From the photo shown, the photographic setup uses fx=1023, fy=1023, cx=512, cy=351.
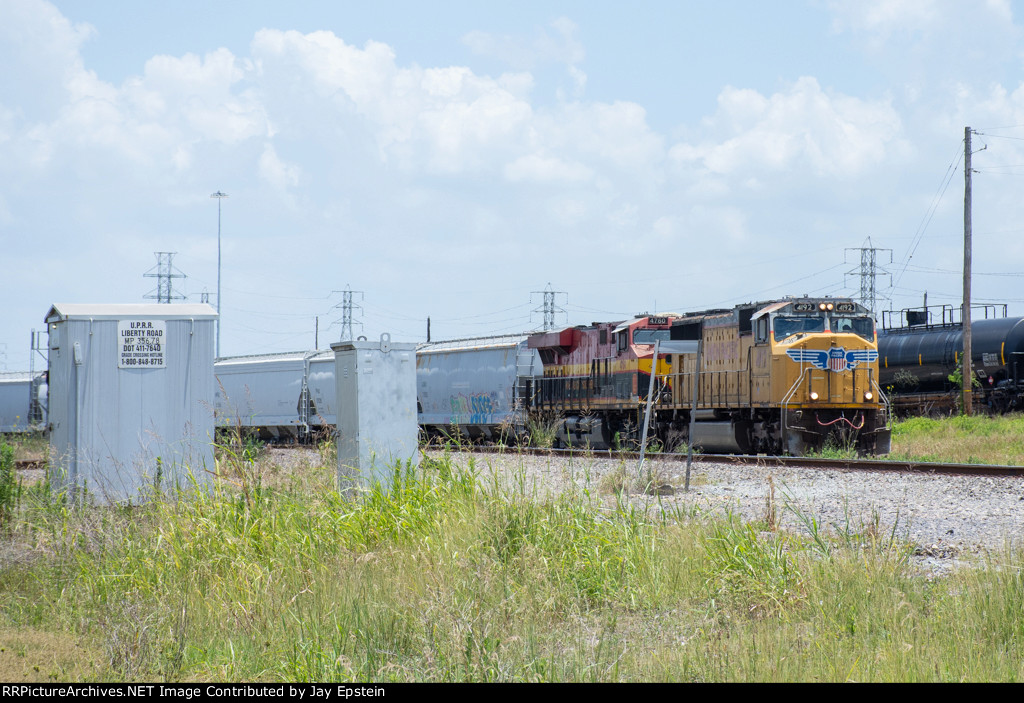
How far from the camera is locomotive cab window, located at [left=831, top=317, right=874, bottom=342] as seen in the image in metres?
19.9

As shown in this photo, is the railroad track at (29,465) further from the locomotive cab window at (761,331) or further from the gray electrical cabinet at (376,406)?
the locomotive cab window at (761,331)

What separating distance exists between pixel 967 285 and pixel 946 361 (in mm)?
2548

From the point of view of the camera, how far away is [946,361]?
102 feet

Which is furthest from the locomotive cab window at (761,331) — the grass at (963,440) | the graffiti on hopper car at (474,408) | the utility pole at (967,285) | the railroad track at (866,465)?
the utility pole at (967,285)

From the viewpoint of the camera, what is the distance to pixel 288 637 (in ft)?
19.4

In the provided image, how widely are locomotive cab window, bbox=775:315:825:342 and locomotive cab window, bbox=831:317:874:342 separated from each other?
0.37 meters

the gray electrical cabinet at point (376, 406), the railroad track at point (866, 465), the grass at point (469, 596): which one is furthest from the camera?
the railroad track at point (866, 465)

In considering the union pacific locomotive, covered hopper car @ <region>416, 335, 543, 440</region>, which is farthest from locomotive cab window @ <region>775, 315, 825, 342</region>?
covered hopper car @ <region>416, 335, 543, 440</region>

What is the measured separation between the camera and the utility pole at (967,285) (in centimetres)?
2781

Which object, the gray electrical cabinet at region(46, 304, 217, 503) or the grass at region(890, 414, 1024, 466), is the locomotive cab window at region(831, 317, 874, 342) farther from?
the gray electrical cabinet at region(46, 304, 217, 503)

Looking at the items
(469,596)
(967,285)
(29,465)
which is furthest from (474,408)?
(469,596)

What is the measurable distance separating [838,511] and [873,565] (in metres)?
4.14

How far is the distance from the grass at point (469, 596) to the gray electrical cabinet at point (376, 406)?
806 mm
